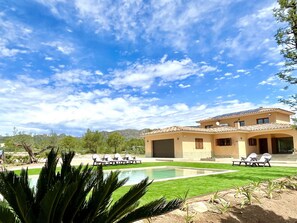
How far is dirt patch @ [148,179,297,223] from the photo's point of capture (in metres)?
6.74

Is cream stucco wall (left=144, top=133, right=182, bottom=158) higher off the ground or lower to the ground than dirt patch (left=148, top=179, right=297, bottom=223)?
higher

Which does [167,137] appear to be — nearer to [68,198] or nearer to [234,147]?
[234,147]

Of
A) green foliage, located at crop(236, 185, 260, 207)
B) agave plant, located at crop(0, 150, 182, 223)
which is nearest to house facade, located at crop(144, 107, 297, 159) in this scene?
green foliage, located at crop(236, 185, 260, 207)

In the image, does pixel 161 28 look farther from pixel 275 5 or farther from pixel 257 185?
pixel 257 185

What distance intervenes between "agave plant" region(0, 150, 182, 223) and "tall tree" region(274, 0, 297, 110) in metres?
11.9

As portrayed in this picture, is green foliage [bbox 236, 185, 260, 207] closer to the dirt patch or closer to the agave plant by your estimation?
the dirt patch

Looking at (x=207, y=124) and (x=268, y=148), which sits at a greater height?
(x=207, y=124)

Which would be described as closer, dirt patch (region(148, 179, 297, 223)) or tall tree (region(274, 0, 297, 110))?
dirt patch (region(148, 179, 297, 223))

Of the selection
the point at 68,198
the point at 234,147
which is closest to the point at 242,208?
the point at 68,198

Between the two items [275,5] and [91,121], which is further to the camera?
[91,121]

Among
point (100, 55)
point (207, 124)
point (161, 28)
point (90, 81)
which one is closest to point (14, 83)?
point (90, 81)

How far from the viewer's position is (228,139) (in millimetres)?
35625

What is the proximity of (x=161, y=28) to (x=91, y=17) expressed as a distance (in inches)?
208

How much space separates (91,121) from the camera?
57125 mm
